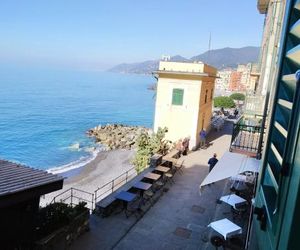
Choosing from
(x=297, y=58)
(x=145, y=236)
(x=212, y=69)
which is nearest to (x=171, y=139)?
(x=212, y=69)

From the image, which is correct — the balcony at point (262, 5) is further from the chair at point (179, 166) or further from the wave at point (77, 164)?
the wave at point (77, 164)

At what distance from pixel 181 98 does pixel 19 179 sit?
54.6 ft

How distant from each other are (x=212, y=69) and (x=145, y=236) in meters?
18.9

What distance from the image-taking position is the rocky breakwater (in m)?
37.8

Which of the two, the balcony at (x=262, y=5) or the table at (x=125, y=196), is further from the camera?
the balcony at (x=262, y=5)

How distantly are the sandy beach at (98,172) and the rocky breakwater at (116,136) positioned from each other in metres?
1.93

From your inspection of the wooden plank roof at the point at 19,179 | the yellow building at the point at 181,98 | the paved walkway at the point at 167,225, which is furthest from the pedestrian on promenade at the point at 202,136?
the wooden plank roof at the point at 19,179

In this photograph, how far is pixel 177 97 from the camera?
23.0 m

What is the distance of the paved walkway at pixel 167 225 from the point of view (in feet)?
33.1

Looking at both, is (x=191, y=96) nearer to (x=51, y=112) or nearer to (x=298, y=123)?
(x=298, y=123)

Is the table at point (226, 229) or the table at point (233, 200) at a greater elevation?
the table at point (233, 200)

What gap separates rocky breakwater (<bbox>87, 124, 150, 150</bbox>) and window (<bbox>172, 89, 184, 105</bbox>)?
14.6 meters

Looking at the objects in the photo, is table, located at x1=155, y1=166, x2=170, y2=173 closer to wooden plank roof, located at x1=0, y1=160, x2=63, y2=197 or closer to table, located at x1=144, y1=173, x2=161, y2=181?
table, located at x1=144, y1=173, x2=161, y2=181

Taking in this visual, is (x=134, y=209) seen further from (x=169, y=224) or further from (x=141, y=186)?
(x=169, y=224)
